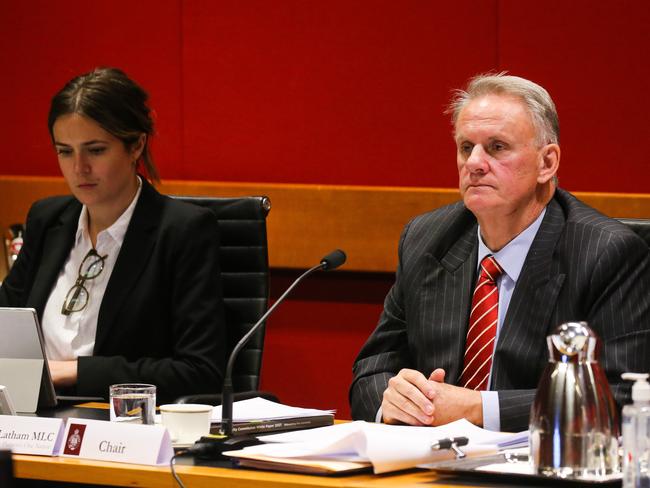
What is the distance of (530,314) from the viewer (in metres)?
2.53

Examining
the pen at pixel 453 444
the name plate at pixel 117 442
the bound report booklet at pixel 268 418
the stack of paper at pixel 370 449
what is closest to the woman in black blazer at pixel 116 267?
the bound report booklet at pixel 268 418

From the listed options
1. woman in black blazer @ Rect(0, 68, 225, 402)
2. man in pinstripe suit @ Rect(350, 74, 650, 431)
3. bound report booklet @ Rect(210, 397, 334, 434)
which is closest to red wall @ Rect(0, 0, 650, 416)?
woman in black blazer @ Rect(0, 68, 225, 402)

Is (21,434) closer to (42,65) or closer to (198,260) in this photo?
(198,260)

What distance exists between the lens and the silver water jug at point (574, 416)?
5.82ft

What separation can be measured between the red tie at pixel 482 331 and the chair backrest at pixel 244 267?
740 millimetres

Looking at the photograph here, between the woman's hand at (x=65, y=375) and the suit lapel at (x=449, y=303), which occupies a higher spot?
the suit lapel at (x=449, y=303)

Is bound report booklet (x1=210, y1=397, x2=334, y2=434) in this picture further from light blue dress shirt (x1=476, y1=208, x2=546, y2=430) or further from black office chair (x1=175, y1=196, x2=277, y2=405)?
black office chair (x1=175, y1=196, x2=277, y2=405)

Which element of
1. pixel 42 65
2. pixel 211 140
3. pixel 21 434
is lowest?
pixel 21 434

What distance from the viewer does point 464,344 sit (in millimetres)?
2641

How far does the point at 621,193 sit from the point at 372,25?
3.30 feet

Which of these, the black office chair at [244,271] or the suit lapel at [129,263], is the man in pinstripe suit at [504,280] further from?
the suit lapel at [129,263]

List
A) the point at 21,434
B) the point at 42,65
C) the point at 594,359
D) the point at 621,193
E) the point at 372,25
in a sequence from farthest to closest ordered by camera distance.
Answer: the point at 42,65
the point at 372,25
the point at 621,193
the point at 21,434
the point at 594,359

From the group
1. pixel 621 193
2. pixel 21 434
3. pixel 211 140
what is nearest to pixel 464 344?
pixel 21 434

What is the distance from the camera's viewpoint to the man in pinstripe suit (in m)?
2.41
